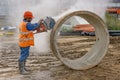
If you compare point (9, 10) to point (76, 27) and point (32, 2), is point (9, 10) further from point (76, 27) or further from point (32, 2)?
point (76, 27)

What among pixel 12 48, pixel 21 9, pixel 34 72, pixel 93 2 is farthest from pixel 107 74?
pixel 21 9

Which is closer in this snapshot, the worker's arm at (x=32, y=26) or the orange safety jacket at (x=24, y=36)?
the worker's arm at (x=32, y=26)

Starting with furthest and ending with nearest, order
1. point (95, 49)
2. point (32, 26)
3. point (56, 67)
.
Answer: point (95, 49)
point (56, 67)
point (32, 26)

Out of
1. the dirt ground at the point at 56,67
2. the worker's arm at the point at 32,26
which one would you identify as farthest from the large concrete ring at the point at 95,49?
the worker's arm at the point at 32,26

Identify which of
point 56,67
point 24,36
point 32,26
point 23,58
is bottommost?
point 56,67

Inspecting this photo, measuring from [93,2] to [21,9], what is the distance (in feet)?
17.9

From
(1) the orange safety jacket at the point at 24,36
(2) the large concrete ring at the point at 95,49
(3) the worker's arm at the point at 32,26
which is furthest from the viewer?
(2) the large concrete ring at the point at 95,49

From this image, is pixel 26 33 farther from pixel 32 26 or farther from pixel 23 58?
pixel 23 58

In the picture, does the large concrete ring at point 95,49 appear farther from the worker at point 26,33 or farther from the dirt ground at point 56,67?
the worker at point 26,33

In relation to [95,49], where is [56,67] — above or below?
below

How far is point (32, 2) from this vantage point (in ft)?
65.6

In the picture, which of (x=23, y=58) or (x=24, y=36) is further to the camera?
(x=23, y=58)

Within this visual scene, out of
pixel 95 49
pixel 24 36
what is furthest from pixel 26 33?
pixel 95 49

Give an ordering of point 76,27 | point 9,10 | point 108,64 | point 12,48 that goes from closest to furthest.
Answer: point 108,64 < point 12,48 < point 76,27 < point 9,10
